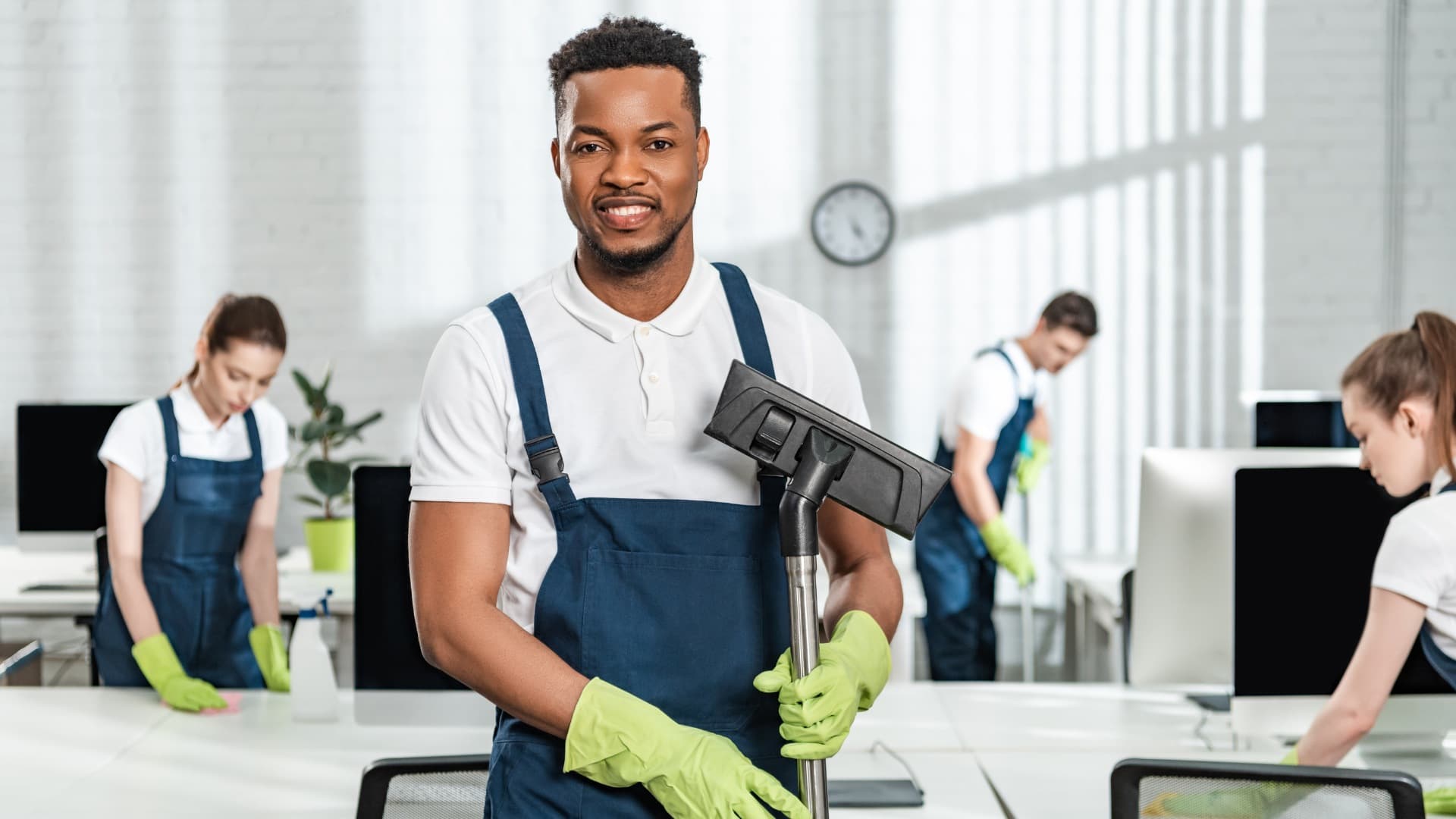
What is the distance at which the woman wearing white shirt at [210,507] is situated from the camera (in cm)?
252

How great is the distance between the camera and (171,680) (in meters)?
2.21

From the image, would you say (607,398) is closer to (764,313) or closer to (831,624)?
(764,313)

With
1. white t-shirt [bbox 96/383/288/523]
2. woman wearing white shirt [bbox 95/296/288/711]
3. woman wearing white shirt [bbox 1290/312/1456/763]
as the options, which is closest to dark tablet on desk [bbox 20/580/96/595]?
woman wearing white shirt [bbox 95/296/288/711]

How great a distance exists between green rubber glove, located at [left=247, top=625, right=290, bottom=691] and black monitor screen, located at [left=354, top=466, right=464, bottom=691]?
0.56 meters

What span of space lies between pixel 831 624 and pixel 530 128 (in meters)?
3.72

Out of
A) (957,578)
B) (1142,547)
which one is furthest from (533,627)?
(957,578)

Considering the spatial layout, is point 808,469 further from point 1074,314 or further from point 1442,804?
point 1074,314

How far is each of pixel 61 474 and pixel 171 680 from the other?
1.63 meters

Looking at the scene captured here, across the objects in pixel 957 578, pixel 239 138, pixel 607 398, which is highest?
pixel 239 138

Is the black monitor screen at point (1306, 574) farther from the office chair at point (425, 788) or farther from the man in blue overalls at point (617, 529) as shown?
the office chair at point (425, 788)

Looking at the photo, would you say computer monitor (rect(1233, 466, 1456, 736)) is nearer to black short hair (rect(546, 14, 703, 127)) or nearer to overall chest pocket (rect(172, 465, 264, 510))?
black short hair (rect(546, 14, 703, 127))

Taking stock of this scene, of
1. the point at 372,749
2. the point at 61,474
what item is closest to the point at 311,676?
the point at 372,749

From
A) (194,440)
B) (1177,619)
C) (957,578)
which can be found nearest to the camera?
(1177,619)

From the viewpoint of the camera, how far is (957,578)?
152 inches
